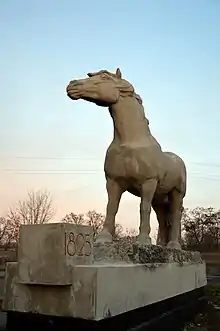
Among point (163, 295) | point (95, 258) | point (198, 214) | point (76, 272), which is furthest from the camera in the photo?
point (198, 214)

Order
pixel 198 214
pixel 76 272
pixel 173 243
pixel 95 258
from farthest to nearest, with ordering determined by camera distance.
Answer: pixel 198 214, pixel 173 243, pixel 95 258, pixel 76 272

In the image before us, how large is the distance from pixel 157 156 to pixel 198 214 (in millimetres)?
35693

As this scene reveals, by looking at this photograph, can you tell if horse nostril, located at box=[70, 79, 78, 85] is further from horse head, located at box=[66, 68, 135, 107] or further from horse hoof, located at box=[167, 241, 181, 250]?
horse hoof, located at box=[167, 241, 181, 250]

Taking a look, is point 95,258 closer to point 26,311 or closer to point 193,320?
point 26,311

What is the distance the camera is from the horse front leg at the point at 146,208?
18.7 feet

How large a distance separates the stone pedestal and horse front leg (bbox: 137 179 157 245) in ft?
2.36

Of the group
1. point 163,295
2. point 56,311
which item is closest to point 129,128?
point 163,295

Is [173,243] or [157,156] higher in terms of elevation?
[157,156]

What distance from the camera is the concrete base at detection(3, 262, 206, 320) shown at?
13.0 ft

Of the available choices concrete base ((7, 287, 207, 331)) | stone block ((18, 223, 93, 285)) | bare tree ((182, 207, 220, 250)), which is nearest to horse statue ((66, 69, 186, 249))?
concrete base ((7, 287, 207, 331))

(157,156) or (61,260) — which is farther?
(157,156)

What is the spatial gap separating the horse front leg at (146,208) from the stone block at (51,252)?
1399mm

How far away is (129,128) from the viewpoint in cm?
589

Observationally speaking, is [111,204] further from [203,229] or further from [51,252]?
[203,229]
